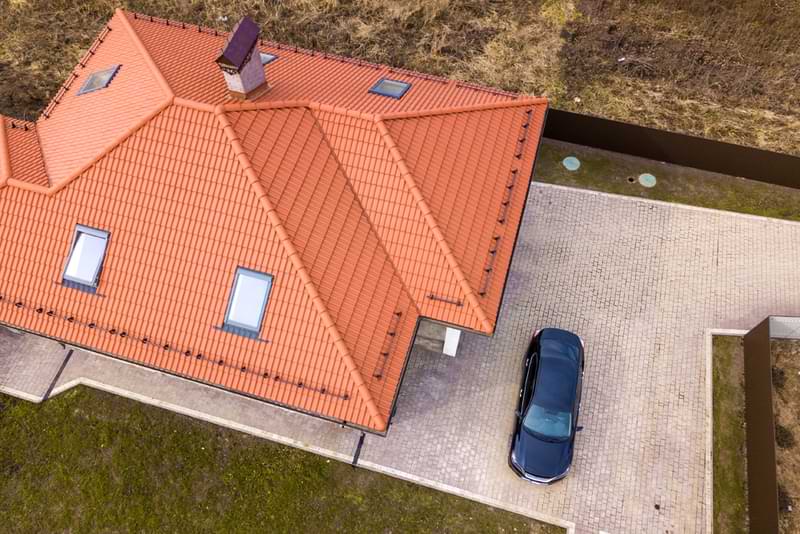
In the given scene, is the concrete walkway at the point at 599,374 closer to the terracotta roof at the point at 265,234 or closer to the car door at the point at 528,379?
the car door at the point at 528,379

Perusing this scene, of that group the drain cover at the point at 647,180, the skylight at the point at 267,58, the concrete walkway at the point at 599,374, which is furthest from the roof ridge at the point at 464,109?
the drain cover at the point at 647,180

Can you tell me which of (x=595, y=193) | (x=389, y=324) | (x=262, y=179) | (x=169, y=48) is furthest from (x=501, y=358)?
(x=169, y=48)

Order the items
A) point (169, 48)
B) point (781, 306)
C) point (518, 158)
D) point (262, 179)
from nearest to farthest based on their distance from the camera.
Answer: point (262, 179), point (518, 158), point (169, 48), point (781, 306)

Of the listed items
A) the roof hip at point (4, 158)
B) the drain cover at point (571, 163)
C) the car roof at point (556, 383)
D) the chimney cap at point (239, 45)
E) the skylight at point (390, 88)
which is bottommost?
the car roof at point (556, 383)

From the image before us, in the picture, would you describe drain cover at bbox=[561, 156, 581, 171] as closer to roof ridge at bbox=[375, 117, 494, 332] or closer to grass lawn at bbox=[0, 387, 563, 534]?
roof ridge at bbox=[375, 117, 494, 332]

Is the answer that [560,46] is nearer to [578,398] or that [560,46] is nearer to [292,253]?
[578,398]

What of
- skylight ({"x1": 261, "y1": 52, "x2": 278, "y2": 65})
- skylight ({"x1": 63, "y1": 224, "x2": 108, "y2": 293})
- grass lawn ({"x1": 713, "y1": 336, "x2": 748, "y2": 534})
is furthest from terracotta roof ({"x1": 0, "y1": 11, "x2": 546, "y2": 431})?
grass lawn ({"x1": 713, "y1": 336, "x2": 748, "y2": 534})

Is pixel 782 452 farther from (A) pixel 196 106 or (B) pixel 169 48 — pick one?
(B) pixel 169 48
